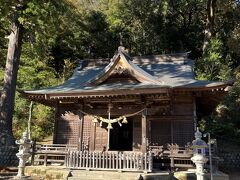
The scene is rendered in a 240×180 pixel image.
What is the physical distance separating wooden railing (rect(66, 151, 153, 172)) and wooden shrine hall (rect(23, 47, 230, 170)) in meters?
0.05

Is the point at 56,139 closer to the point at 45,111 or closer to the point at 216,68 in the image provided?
the point at 45,111

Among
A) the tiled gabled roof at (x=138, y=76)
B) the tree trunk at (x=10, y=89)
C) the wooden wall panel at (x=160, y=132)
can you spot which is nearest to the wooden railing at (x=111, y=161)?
the wooden wall panel at (x=160, y=132)

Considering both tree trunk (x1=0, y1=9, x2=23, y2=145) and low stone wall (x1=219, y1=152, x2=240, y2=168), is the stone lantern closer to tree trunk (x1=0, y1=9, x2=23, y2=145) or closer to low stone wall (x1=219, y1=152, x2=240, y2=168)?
low stone wall (x1=219, y1=152, x2=240, y2=168)

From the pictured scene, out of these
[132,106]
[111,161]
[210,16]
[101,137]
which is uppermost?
[210,16]

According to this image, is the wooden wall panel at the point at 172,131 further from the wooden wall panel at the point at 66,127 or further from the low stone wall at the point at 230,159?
the low stone wall at the point at 230,159

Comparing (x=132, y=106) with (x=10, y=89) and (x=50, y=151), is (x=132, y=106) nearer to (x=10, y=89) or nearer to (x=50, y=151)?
(x=50, y=151)

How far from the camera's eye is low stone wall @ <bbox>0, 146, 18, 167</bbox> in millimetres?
15195

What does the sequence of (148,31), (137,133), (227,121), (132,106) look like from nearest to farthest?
(132,106)
(137,133)
(227,121)
(148,31)

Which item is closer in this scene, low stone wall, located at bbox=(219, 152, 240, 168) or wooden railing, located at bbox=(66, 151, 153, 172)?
wooden railing, located at bbox=(66, 151, 153, 172)

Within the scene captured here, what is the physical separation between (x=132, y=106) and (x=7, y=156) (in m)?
7.90

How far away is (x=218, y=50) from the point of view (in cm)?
2772

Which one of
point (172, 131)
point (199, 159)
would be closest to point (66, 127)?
point (172, 131)

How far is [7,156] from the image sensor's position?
1522 cm

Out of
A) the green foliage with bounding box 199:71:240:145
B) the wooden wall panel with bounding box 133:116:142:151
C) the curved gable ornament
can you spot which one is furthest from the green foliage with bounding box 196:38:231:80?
the curved gable ornament
